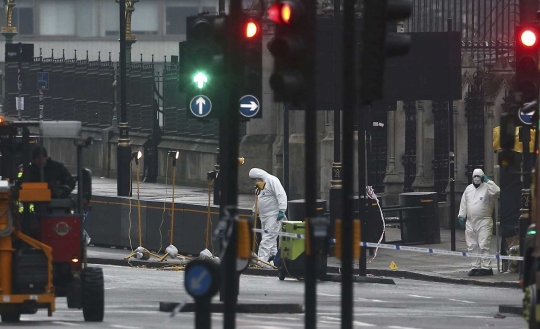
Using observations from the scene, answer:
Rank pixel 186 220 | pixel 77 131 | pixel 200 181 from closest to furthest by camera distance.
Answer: pixel 77 131, pixel 186 220, pixel 200 181

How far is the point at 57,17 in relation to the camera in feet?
239

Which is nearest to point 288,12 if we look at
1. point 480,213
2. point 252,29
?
point 252,29

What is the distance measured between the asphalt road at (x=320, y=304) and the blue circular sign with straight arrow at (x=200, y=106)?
2.28 m

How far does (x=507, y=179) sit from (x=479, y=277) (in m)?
2.13

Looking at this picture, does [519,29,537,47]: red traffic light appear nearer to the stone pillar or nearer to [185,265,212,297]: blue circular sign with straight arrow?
[185,265,212,297]: blue circular sign with straight arrow

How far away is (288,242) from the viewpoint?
23.2 metres

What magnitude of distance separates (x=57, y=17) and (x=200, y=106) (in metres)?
55.9

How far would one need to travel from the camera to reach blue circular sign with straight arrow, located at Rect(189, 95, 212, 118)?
17719 millimetres

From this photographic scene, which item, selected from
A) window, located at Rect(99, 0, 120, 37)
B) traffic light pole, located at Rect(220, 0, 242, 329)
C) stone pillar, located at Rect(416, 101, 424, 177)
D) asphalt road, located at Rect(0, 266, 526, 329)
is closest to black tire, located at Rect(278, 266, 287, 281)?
asphalt road, located at Rect(0, 266, 526, 329)

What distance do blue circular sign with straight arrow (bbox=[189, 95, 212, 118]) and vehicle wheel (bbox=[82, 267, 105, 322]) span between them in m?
2.41

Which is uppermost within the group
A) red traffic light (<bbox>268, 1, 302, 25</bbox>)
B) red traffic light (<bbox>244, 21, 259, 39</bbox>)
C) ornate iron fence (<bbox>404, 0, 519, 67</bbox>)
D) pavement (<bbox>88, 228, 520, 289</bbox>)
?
ornate iron fence (<bbox>404, 0, 519, 67</bbox>)

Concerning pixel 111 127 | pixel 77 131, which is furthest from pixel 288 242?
pixel 111 127

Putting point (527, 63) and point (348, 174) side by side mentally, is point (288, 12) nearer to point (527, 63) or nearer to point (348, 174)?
point (348, 174)

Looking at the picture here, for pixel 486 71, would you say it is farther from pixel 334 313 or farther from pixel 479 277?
pixel 334 313
